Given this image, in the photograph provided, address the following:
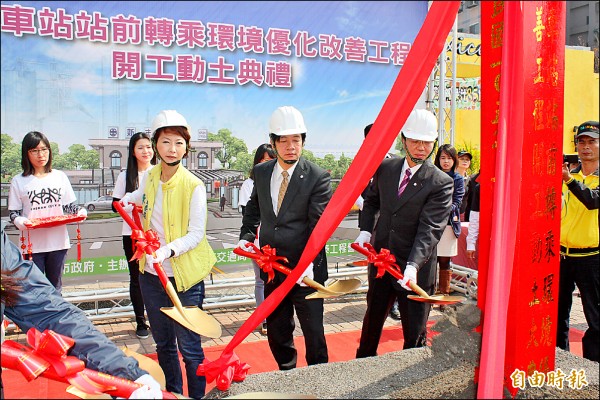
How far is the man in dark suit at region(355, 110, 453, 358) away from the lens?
103 inches

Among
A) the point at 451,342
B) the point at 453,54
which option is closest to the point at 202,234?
the point at 451,342

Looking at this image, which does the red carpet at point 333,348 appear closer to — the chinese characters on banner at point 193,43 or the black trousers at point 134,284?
the black trousers at point 134,284

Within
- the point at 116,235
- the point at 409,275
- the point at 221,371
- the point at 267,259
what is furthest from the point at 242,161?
the point at 221,371

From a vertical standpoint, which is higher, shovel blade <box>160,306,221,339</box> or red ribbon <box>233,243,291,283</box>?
red ribbon <box>233,243,291,283</box>

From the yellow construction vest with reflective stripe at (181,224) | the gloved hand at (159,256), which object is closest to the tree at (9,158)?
the yellow construction vest with reflective stripe at (181,224)

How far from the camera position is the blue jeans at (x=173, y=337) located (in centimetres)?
244

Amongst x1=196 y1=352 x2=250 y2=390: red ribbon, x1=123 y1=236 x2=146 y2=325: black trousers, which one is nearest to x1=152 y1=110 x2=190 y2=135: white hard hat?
x1=196 y1=352 x2=250 y2=390: red ribbon

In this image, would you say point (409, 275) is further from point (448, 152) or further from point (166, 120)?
point (448, 152)

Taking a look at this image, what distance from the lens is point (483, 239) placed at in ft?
6.71

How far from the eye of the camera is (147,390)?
1538mm

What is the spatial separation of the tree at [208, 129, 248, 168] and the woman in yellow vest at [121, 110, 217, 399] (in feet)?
6.50

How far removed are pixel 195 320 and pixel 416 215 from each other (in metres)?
1.18

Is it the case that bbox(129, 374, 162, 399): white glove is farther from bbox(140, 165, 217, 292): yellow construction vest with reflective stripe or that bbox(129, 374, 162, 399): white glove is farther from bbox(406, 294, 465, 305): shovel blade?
bbox(406, 294, 465, 305): shovel blade

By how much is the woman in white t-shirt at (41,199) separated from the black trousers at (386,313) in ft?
6.90
